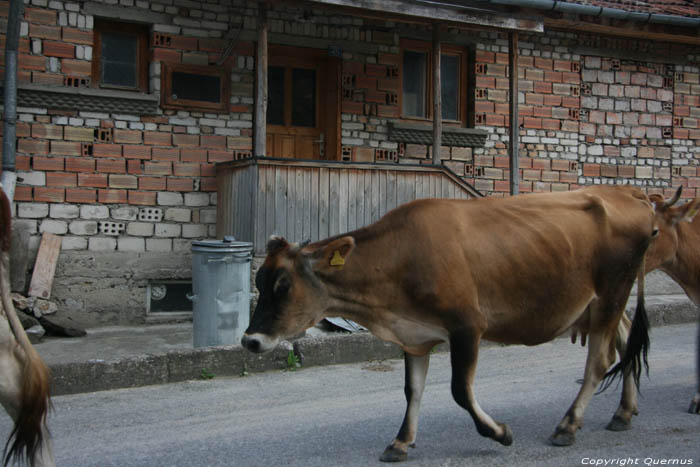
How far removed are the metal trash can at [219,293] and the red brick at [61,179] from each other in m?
3.04

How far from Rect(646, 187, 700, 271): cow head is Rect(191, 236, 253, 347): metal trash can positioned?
4.13m

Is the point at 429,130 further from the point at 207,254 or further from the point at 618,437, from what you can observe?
the point at 618,437

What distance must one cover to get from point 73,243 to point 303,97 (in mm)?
4274

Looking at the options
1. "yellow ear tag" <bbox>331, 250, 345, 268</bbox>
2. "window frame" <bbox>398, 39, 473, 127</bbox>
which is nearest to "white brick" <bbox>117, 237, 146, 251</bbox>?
"window frame" <bbox>398, 39, 473, 127</bbox>

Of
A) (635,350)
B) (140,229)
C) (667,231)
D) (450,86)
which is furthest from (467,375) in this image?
(450,86)

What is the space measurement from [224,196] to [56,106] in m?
2.56

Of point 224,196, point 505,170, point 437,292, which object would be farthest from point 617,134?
A: point 437,292

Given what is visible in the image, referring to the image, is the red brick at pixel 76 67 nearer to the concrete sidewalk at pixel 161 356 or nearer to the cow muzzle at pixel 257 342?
the concrete sidewalk at pixel 161 356

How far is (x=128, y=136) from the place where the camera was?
10.2 metres

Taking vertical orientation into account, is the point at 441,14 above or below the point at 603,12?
below

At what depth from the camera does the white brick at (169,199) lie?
10320 mm

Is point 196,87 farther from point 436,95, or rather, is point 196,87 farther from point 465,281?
point 465,281

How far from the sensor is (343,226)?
9.72 meters

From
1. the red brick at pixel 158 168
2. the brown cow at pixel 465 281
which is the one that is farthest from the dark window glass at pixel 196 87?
the brown cow at pixel 465 281
